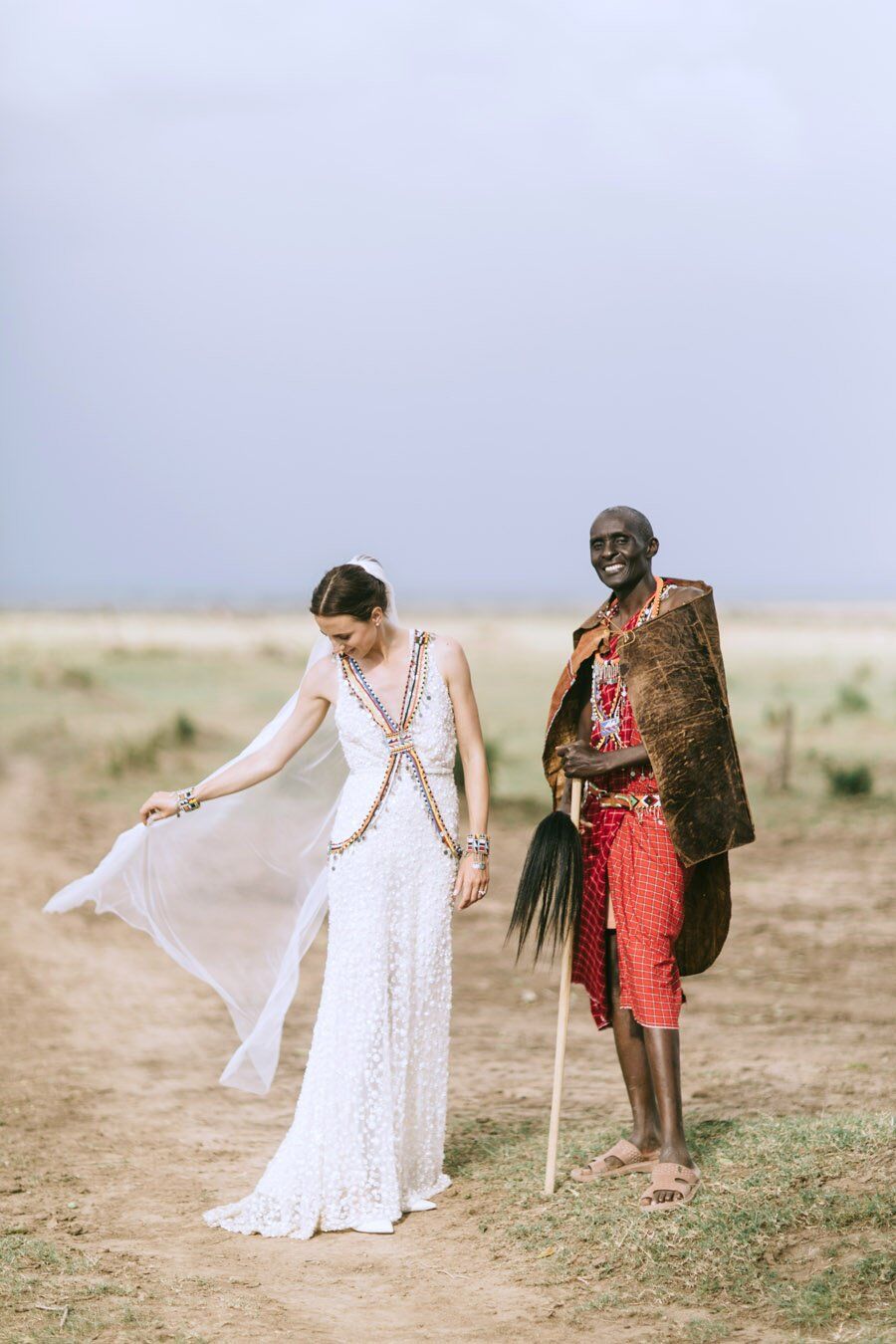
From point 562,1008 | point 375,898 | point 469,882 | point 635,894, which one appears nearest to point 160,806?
point 375,898

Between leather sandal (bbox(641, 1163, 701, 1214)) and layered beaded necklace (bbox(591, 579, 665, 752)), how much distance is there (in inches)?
55.5

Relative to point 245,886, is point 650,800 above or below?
above

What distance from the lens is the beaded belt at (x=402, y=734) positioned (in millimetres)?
5473

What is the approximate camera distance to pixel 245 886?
6.08 metres

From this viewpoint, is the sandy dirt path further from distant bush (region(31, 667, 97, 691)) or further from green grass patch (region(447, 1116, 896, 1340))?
distant bush (region(31, 667, 97, 691))

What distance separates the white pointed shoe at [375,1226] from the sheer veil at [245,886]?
2.13 ft

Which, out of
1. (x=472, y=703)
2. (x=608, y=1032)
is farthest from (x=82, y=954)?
(x=472, y=703)

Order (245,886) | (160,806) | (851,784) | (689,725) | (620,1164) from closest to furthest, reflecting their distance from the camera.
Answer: (689,725) < (160,806) < (620,1164) < (245,886) < (851,784)

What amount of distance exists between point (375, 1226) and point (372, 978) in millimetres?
830

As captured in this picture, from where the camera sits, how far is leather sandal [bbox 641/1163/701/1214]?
5242 millimetres

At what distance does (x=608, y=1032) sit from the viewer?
9039 millimetres

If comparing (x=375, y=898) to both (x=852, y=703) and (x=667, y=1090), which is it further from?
(x=852, y=703)

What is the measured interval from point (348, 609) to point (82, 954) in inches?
270

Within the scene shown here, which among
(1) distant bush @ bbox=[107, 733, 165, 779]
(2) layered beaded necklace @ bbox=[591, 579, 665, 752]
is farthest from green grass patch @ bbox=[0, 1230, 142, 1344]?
(1) distant bush @ bbox=[107, 733, 165, 779]
